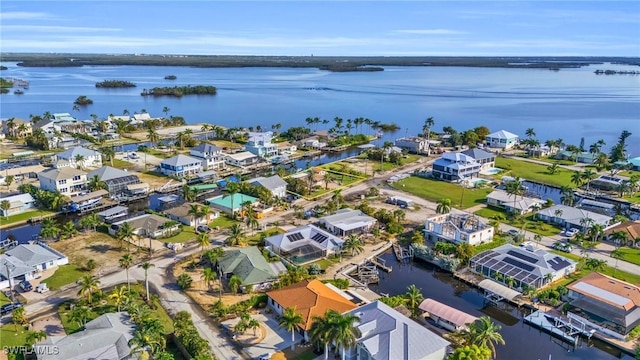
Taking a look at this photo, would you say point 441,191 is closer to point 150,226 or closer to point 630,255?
point 630,255

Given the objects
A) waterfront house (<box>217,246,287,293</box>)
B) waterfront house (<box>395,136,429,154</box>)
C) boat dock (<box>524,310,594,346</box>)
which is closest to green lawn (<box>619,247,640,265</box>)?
boat dock (<box>524,310,594,346</box>)

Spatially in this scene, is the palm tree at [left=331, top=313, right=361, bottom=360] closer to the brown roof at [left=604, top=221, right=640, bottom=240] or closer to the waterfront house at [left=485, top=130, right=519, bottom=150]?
the brown roof at [left=604, top=221, right=640, bottom=240]

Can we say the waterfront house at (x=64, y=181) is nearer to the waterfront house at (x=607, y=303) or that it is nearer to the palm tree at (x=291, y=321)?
the palm tree at (x=291, y=321)

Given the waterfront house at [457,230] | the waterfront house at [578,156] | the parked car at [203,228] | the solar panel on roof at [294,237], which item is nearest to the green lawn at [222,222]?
the parked car at [203,228]

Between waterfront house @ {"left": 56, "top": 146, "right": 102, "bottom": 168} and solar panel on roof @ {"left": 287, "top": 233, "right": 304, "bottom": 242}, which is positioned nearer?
solar panel on roof @ {"left": 287, "top": 233, "right": 304, "bottom": 242}

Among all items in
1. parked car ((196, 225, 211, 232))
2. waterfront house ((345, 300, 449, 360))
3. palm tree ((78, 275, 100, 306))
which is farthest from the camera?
parked car ((196, 225, 211, 232))

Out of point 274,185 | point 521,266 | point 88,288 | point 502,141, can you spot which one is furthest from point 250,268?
point 502,141
